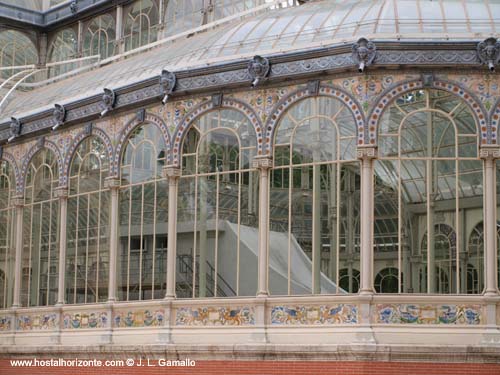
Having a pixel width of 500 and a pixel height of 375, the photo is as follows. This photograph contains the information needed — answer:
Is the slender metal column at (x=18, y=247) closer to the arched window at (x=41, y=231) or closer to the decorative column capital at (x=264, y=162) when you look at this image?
the arched window at (x=41, y=231)

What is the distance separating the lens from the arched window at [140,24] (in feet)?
113

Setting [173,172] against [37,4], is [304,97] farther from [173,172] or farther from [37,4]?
[37,4]

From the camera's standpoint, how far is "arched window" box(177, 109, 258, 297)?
2409 cm

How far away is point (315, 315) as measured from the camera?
2252cm

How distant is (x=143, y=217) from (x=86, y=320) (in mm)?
2889

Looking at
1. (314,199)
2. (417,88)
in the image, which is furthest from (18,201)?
(417,88)

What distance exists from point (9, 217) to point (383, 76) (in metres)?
12.3

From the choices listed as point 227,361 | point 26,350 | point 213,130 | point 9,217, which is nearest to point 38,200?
point 9,217

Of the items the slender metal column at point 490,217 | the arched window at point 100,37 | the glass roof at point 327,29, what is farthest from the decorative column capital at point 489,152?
the arched window at point 100,37

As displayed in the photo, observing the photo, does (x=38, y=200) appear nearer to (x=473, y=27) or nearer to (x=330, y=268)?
(x=330, y=268)

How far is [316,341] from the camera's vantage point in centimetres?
2228

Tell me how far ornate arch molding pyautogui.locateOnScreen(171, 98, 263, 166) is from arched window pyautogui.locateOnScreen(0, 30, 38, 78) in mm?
14446

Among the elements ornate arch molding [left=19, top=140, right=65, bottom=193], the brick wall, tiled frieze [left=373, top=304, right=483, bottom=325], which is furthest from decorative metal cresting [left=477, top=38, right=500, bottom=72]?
ornate arch molding [left=19, top=140, right=65, bottom=193]

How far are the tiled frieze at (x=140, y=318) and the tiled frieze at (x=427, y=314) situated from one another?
16.7ft
